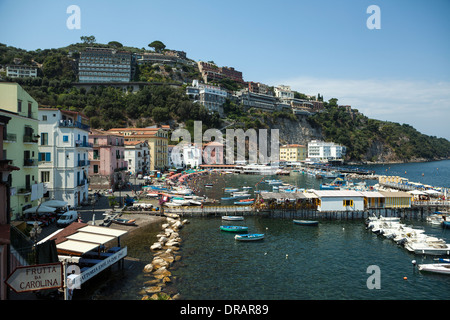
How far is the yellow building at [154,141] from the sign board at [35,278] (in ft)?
221

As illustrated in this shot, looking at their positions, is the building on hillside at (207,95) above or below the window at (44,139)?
above

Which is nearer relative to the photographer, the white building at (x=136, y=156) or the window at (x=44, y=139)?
the window at (x=44, y=139)

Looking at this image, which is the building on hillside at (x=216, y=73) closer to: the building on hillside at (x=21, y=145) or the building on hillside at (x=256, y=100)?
the building on hillside at (x=256, y=100)

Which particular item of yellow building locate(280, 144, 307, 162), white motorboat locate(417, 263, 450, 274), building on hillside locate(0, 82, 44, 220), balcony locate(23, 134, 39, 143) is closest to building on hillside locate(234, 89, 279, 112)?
yellow building locate(280, 144, 307, 162)

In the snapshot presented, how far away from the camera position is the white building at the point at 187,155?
323 feet

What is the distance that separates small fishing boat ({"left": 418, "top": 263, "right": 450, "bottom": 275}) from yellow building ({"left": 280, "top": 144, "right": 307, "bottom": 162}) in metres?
117

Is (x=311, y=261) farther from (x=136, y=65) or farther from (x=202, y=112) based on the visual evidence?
(x=136, y=65)

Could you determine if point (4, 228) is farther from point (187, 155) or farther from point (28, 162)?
point (187, 155)

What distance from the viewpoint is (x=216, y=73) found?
577ft

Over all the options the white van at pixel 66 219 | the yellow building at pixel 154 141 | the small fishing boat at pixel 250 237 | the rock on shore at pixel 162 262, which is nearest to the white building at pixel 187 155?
the yellow building at pixel 154 141

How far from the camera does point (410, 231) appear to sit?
33.0 metres

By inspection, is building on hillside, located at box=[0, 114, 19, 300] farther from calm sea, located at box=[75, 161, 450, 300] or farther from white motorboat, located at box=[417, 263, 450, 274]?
white motorboat, located at box=[417, 263, 450, 274]

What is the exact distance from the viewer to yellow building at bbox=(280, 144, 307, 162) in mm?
141625

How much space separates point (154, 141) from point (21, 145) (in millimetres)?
51111
